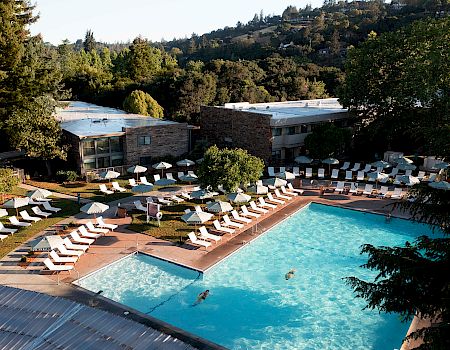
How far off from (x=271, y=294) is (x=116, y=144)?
19.9 meters

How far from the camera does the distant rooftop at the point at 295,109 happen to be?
3484cm

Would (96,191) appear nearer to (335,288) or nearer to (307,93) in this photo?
(335,288)

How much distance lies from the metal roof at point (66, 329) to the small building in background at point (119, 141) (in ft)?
71.3

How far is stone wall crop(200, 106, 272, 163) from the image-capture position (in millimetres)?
34250

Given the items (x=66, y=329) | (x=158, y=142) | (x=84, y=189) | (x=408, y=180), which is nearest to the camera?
(x=66, y=329)

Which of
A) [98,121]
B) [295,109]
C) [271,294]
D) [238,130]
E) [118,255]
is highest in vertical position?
[295,109]

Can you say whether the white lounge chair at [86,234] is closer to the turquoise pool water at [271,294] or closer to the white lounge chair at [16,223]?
the turquoise pool water at [271,294]

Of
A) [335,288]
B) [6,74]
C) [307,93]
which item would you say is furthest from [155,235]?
[307,93]

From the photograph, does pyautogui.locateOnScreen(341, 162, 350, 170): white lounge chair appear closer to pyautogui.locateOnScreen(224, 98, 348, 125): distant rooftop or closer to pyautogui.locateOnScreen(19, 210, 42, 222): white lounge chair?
pyautogui.locateOnScreen(224, 98, 348, 125): distant rooftop

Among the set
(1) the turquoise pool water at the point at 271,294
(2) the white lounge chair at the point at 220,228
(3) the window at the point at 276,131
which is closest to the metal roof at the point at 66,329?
(1) the turquoise pool water at the point at 271,294

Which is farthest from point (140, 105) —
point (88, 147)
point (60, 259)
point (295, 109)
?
point (60, 259)

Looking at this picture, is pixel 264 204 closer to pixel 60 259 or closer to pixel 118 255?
pixel 118 255

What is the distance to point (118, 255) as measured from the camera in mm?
18516

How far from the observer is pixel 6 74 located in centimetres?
2995
